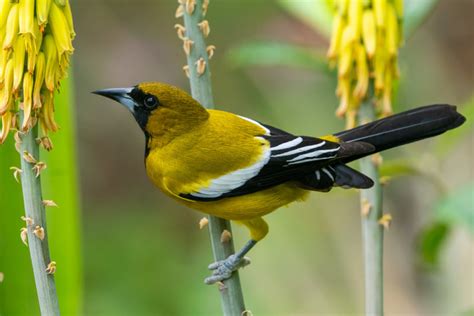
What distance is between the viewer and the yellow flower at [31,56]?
1401 millimetres

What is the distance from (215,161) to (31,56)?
89cm

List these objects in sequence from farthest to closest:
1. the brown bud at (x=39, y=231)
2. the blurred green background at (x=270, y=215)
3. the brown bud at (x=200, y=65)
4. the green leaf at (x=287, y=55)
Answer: the blurred green background at (x=270, y=215), the green leaf at (x=287, y=55), the brown bud at (x=200, y=65), the brown bud at (x=39, y=231)

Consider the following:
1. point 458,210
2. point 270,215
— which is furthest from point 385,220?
point 270,215

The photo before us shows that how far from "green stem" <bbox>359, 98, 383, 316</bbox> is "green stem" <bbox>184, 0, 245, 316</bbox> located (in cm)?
32

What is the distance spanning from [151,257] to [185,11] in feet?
10.7

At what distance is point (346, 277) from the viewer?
14.2 ft

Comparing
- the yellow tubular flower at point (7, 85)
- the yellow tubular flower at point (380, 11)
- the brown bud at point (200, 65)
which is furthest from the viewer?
the yellow tubular flower at point (380, 11)

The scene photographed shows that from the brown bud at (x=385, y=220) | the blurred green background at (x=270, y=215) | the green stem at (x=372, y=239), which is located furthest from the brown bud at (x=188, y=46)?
the blurred green background at (x=270, y=215)

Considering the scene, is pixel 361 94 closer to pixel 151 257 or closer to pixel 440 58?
pixel 440 58

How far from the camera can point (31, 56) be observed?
4.63ft

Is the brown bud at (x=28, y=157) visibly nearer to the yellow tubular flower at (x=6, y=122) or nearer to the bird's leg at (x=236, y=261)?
the yellow tubular flower at (x=6, y=122)

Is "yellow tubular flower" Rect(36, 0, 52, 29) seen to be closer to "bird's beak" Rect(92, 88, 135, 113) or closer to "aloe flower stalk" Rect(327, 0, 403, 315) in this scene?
"bird's beak" Rect(92, 88, 135, 113)

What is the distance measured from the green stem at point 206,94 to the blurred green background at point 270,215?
1.49 metres

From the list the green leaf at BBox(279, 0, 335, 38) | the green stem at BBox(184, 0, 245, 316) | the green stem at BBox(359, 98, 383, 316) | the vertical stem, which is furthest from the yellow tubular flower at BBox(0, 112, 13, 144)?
the green leaf at BBox(279, 0, 335, 38)
